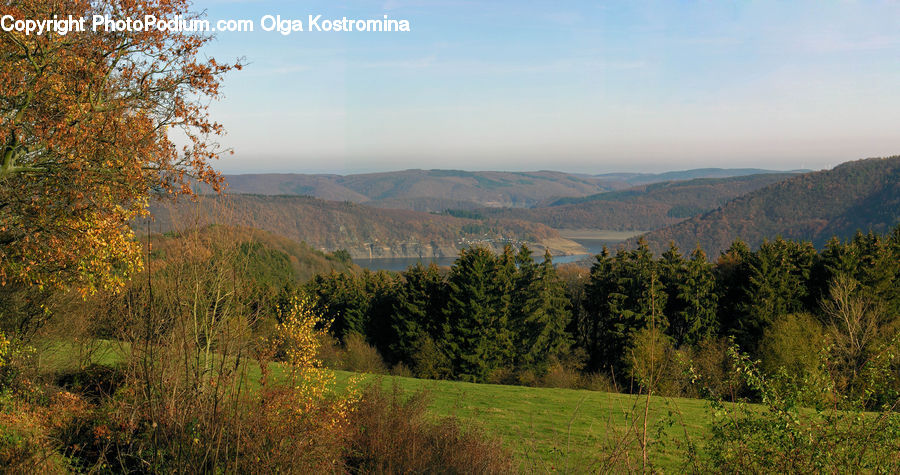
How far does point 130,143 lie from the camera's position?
8977mm

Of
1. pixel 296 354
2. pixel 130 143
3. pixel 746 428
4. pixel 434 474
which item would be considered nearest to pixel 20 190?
pixel 130 143

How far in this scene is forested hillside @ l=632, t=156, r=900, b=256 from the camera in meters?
146

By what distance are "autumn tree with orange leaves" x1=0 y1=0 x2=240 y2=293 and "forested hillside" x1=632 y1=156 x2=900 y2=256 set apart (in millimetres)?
144462

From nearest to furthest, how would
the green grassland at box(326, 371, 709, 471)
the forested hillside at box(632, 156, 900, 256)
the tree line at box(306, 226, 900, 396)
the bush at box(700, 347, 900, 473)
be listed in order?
the bush at box(700, 347, 900, 473), the green grassland at box(326, 371, 709, 471), the tree line at box(306, 226, 900, 396), the forested hillside at box(632, 156, 900, 256)

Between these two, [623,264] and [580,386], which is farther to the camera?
[623,264]

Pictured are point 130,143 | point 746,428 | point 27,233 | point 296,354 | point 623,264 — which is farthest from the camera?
point 623,264

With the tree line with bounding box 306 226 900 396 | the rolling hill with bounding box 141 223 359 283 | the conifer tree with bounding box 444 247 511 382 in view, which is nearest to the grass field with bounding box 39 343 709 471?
the rolling hill with bounding box 141 223 359 283

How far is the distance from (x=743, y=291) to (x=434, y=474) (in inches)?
1426

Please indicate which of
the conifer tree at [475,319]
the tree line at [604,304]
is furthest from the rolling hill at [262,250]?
the conifer tree at [475,319]

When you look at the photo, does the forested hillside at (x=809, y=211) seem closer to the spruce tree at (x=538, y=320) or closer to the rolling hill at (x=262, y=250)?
the rolling hill at (x=262, y=250)

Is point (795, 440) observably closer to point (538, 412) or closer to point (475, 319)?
point (538, 412)

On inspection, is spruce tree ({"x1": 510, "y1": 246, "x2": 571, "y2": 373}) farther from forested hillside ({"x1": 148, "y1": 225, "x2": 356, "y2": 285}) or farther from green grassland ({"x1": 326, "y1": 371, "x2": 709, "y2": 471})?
forested hillside ({"x1": 148, "y1": 225, "x2": 356, "y2": 285})

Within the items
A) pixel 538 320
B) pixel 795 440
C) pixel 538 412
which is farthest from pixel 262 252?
pixel 538 320

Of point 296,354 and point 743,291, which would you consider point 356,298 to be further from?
point 296,354
